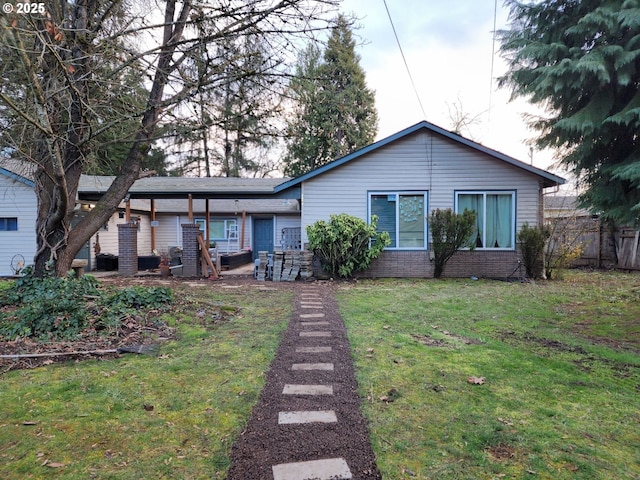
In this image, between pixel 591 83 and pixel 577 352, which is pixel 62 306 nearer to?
pixel 577 352

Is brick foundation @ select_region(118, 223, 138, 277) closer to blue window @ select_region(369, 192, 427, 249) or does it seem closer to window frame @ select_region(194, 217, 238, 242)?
window frame @ select_region(194, 217, 238, 242)

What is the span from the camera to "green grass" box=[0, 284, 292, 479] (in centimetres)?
223

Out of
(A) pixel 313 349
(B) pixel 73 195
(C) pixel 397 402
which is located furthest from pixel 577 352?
(B) pixel 73 195

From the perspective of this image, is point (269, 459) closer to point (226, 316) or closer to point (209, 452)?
point (209, 452)

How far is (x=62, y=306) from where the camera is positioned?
16.4 feet

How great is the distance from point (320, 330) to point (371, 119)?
25.5 metres

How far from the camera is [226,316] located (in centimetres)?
618

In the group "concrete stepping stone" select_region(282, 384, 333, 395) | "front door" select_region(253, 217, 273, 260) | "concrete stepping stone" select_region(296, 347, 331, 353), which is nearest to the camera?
"concrete stepping stone" select_region(282, 384, 333, 395)

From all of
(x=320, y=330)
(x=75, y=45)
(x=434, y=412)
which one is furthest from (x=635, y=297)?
(x=75, y=45)

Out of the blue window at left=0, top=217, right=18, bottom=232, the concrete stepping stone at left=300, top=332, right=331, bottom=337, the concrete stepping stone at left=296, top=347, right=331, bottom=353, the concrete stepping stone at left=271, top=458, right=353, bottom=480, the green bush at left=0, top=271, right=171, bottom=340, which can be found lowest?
the concrete stepping stone at left=271, top=458, right=353, bottom=480

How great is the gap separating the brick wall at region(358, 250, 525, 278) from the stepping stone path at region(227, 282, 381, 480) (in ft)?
22.3

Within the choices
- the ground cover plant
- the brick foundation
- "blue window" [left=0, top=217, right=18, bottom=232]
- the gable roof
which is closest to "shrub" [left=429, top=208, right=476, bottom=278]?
the gable roof

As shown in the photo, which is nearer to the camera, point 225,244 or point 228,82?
point 228,82

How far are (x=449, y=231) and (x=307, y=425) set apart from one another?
867 centimetres
